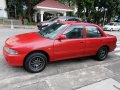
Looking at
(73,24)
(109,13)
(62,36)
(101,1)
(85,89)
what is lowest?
(85,89)

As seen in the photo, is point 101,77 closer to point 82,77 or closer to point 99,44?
point 82,77

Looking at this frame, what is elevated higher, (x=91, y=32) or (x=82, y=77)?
(x=91, y=32)

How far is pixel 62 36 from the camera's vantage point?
4887 millimetres

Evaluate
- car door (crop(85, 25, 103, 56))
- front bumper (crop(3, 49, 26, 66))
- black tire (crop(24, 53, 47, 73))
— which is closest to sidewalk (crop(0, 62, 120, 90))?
black tire (crop(24, 53, 47, 73))

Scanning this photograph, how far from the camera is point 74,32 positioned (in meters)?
5.40

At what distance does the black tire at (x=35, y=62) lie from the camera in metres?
4.54

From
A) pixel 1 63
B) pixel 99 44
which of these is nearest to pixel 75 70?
pixel 99 44

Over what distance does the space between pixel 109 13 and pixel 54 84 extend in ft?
106

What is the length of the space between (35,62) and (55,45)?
840mm

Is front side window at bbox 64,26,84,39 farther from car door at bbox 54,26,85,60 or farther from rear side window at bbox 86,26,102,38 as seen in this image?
rear side window at bbox 86,26,102,38

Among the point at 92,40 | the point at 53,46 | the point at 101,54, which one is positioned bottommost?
the point at 101,54

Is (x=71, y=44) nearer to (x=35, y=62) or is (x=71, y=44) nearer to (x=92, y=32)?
(x=92, y=32)

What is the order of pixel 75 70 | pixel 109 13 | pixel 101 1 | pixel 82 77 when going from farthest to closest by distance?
pixel 109 13
pixel 101 1
pixel 75 70
pixel 82 77

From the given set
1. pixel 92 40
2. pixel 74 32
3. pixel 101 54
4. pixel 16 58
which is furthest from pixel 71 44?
pixel 16 58
